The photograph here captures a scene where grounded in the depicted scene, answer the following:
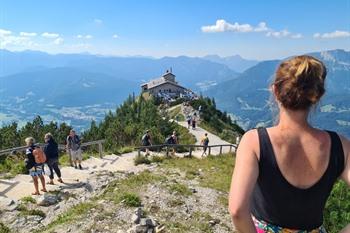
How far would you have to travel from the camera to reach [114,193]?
14125mm

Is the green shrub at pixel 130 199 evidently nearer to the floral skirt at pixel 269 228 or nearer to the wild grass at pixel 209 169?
the wild grass at pixel 209 169

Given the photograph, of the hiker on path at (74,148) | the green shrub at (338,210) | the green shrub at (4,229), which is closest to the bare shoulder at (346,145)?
the green shrub at (338,210)

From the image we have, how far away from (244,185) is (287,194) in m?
0.42

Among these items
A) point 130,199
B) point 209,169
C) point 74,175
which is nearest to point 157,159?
point 209,169

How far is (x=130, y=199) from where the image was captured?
12.9m

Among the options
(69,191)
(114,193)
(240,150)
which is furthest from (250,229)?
(69,191)

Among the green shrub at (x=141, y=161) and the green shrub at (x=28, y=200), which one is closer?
the green shrub at (x=28, y=200)

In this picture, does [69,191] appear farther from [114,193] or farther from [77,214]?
[77,214]

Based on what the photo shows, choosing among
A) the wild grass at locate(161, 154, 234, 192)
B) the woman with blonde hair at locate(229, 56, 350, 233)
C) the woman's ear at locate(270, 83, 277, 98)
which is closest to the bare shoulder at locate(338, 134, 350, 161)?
the woman with blonde hair at locate(229, 56, 350, 233)

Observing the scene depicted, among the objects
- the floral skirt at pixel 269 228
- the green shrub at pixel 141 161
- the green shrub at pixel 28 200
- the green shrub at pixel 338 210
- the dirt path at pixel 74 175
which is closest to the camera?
the floral skirt at pixel 269 228

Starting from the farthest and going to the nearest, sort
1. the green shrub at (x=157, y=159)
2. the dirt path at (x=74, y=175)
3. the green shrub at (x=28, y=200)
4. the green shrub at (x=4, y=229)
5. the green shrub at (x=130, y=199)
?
the green shrub at (x=157, y=159) < the dirt path at (x=74, y=175) < the green shrub at (x=28, y=200) < the green shrub at (x=130, y=199) < the green shrub at (x=4, y=229)

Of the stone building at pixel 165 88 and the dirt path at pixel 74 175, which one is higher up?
the dirt path at pixel 74 175

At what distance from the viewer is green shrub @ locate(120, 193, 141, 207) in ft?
41.4

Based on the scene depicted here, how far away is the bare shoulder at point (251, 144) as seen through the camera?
2840mm
